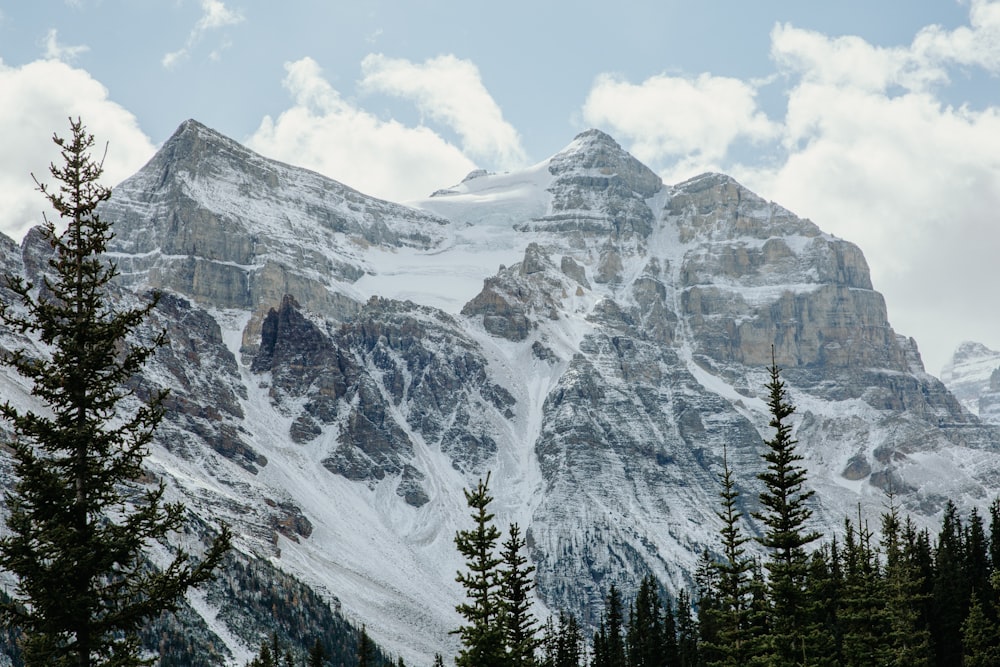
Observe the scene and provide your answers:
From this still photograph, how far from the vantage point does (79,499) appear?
865 inches

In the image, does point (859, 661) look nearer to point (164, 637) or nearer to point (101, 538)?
point (101, 538)

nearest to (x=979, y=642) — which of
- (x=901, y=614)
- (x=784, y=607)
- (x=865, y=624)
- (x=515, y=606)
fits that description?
(x=901, y=614)

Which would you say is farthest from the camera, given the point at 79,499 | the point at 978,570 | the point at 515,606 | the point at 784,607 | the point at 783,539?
the point at 978,570

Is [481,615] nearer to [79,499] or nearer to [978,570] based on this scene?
[79,499]

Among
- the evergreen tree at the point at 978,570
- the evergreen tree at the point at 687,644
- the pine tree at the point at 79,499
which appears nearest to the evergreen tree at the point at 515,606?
the pine tree at the point at 79,499

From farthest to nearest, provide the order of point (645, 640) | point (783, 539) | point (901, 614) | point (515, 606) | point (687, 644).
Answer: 1. point (645, 640)
2. point (687, 644)
3. point (901, 614)
4. point (515, 606)
5. point (783, 539)

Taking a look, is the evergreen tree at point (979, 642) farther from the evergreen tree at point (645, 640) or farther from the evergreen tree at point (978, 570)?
the evergreen tree at point (645, 640)

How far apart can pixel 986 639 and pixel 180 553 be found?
58040mm

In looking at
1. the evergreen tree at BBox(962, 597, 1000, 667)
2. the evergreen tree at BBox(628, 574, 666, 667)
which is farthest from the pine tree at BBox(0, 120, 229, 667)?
the evergreen tree at BBox(628, 574, 666, 667)

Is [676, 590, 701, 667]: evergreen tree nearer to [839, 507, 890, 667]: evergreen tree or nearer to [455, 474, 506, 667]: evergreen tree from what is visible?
[839, 507, 890, 667]: evergreen tree

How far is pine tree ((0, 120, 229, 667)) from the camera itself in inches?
831

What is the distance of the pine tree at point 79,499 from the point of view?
2111cm

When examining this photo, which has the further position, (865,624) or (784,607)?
(865,624)

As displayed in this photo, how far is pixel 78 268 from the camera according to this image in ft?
75.3
